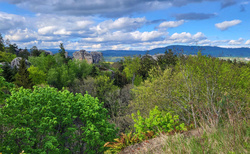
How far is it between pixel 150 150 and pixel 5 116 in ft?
37.9

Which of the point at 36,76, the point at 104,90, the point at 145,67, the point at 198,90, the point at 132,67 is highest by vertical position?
the point at 198,90

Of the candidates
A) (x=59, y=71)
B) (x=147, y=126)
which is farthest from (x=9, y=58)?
(x=147, y=126)

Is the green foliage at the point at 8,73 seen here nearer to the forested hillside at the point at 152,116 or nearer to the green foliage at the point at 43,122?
the forested hillside at the point at 152,116

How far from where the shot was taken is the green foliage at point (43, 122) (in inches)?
485

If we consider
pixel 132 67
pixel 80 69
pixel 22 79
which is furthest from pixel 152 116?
pixel 80 69

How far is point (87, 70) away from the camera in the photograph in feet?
198

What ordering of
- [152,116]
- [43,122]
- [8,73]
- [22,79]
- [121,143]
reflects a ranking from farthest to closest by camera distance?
[8,73] < [22,79] < [43,122] < [152,116] < [121,143]

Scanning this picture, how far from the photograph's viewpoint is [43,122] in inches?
504

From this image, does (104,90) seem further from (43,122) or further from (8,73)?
(43,122)

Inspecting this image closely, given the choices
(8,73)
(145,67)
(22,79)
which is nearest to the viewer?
(22,79)

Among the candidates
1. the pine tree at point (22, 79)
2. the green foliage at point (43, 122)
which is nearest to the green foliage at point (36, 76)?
the pine tree at point (22, 79)

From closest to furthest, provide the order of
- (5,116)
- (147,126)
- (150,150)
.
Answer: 1. (150,150)
2. (147,126)
3. (5,116)

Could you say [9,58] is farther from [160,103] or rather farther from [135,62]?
[160,103]

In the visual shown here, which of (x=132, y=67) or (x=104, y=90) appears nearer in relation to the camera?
(x=104, y=90)
